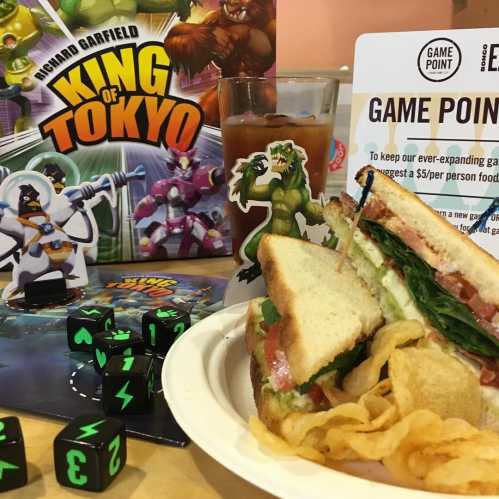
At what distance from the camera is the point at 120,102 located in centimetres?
190

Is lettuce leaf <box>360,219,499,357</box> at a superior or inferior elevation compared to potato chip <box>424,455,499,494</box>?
superior

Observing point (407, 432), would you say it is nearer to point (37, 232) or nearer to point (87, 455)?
point (87, 455)

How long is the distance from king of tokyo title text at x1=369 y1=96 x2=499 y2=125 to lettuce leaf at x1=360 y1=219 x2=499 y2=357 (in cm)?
38

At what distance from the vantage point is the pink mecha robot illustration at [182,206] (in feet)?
6.52

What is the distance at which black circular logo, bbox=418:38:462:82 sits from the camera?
54.9 inches

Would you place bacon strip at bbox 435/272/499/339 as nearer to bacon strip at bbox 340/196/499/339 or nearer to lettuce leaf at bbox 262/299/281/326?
bacon strip at bbox 340/196/499/339

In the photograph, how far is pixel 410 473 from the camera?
820 mm

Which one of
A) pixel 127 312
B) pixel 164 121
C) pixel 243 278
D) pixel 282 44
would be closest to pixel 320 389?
pixel 243 278

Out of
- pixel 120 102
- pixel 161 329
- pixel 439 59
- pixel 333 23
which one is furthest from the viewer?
pixel 333 23

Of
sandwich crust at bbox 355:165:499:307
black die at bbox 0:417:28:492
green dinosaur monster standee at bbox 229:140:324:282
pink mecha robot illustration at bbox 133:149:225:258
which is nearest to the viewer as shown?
black die at bbox 0:417:28:492

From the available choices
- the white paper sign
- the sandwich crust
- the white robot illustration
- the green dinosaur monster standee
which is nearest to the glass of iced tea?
the green dinosaur monster standee

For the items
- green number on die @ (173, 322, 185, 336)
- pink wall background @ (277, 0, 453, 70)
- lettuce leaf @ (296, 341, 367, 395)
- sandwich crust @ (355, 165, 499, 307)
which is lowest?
green number on die @ (173, 322, 185, 336)

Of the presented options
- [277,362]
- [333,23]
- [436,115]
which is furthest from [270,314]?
[333,23]

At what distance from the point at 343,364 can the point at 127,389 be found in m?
0.40
